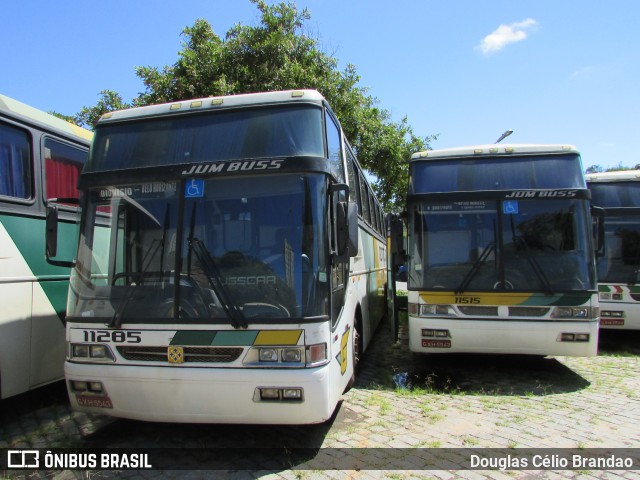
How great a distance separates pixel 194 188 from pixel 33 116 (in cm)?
270

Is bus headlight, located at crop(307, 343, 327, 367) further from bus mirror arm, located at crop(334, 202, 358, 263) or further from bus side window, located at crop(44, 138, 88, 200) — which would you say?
bus side window, located at crop(44, 138, 88, 200)

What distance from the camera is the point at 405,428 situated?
484 cm

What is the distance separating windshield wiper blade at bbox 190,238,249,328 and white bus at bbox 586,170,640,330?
757 cm

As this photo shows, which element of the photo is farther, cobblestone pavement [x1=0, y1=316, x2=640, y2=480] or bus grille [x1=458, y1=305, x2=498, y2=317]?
bus grille [x1=458, y1=305, x2=498, y2=317]

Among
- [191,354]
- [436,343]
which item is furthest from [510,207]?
[191,354]

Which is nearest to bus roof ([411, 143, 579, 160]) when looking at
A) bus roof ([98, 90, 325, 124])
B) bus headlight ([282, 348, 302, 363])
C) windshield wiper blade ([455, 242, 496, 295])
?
windshield wiper blade ([455, 242, 496, 295])

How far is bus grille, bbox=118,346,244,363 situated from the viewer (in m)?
3.90

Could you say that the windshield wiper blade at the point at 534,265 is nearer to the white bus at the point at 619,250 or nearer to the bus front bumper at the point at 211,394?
the white bus at the point at 619,250

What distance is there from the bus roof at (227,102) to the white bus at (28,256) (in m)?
1.25

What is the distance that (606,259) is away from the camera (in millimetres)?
9047

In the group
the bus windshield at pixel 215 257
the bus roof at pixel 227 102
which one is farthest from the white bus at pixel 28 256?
the bus roof at pixel 227 102

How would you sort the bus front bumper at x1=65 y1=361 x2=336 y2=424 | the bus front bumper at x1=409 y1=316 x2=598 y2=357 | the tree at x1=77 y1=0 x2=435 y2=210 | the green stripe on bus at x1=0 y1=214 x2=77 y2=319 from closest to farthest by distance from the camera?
the bus front bumper at x1=65 y1=361 x2=336 y2=424, the green stripe on bus at x1=0 y1=214 x2=77 y2=319, the bus front bumper at x1=409 y1=316 x2=598 y2=357, the tree at x1=77 y1=0 x2=435 y2=210

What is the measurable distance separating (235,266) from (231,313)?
1.33ft

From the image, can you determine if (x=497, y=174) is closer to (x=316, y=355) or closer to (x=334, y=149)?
(x=334, y=149)
